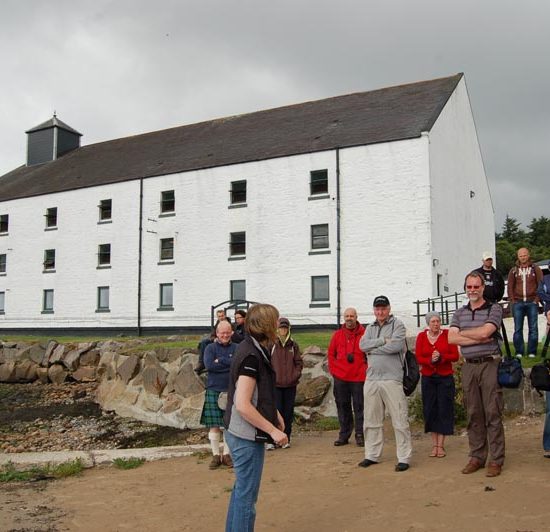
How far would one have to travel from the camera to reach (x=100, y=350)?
2250 centimetres

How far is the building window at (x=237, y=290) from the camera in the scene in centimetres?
2833

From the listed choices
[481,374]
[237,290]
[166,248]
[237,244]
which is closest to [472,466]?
[481,374]

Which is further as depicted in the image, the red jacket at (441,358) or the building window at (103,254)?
the building window at (103,254)

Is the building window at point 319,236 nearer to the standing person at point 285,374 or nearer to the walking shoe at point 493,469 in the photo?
the standing person at point 285,374

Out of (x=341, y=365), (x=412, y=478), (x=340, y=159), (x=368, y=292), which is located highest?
(x=340, y=159)

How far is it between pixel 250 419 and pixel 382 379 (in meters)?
3.52

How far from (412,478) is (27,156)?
132ft

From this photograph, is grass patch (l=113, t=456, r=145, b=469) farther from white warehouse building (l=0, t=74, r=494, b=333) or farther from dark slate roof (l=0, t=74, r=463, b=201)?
dark slate roof (l=0, t=74, r=463, b=201)

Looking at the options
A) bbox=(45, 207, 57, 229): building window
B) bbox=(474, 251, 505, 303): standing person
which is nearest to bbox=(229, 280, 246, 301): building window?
bbox=(45, 207, 57, 229): building window

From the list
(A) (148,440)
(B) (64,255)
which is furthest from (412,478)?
(B) (64,255)

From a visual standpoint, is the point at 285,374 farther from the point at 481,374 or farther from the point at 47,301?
the point at 47,301

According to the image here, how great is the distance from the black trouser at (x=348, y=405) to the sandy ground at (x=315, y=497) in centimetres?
78

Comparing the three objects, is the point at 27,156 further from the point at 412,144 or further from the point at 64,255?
the point at 412,144

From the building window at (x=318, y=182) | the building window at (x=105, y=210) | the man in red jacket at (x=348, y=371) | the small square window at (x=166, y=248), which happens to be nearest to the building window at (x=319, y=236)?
the building window at (x=318, y=182)
